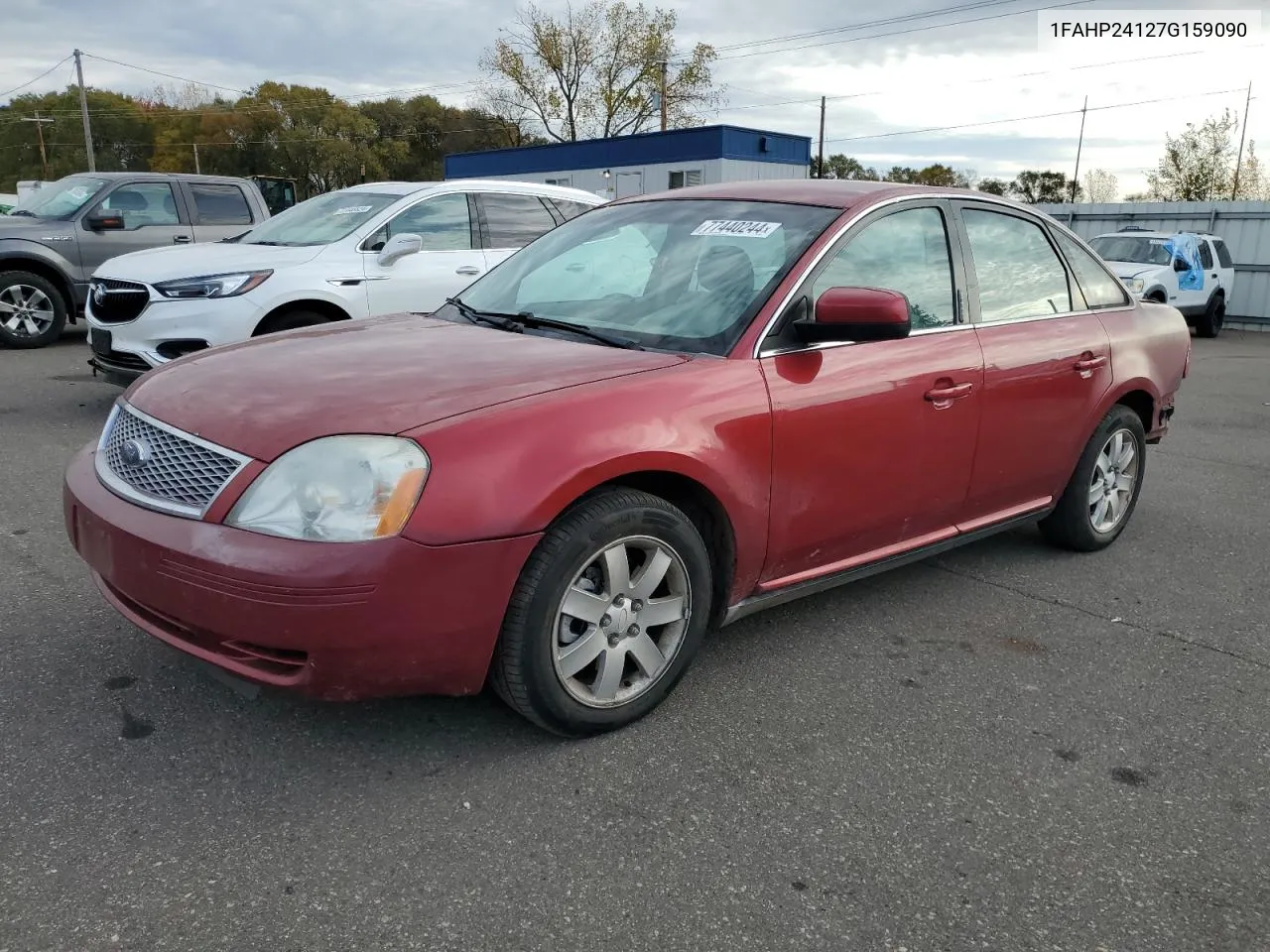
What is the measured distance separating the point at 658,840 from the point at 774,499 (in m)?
1.13

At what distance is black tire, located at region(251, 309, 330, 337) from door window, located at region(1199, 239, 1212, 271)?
51.4 ft

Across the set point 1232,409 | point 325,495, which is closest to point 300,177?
point 1232,409

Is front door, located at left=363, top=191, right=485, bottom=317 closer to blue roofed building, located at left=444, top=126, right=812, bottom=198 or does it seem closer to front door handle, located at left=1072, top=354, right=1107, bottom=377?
front door handle, located at left=1072, top=354, right=1107, bottom=377

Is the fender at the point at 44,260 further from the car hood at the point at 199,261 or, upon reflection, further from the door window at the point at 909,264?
the door window at the point at 909,264

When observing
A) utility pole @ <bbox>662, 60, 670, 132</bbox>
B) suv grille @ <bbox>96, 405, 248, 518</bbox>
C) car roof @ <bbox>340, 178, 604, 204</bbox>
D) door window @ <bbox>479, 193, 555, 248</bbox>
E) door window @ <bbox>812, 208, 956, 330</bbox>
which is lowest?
suv grille @ <bbox>96, 405, 248, 518</bbox>

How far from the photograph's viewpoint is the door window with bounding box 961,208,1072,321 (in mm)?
3961

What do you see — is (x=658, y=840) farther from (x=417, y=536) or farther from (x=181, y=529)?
(x=181, y=529)

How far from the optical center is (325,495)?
7.86 ft

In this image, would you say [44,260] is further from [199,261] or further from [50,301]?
[199,261]

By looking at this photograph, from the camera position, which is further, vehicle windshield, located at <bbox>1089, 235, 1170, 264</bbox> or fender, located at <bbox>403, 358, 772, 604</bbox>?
vehicle windshield, located at <bbox>1089, 235, 1170, 264</bbox>

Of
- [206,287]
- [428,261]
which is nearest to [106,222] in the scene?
[206,287]

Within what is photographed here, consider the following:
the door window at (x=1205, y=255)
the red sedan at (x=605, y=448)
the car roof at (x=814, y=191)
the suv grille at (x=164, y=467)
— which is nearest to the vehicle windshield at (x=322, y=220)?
the red sedan at (x=605, y=448)

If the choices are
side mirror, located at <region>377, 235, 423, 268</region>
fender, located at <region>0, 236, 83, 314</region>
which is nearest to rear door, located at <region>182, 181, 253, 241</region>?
fender, located at <region>0, 236, 83, 314</region>

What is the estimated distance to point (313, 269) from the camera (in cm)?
673
